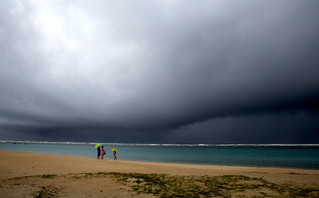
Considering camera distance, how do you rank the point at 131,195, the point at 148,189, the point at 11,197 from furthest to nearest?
the point at 148,189 < the point at 131,195 < the point at 11,197

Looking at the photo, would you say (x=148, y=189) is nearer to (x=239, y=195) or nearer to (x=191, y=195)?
(x=191, y=195)

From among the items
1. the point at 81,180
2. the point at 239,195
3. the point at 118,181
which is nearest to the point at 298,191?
the point at 239,195

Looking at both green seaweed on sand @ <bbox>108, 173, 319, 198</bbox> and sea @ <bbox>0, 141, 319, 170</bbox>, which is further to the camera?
sea @ <bbox>0, 141, 319, 170</bbox>

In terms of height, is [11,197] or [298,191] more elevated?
[11,197]

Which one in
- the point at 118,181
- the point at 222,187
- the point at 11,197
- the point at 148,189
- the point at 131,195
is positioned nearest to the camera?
the point at 11,197

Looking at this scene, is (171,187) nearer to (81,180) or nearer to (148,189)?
(148,189)

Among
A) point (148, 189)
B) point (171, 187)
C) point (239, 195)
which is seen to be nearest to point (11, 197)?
point (148, 189)

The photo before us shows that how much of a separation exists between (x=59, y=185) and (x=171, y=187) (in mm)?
6661

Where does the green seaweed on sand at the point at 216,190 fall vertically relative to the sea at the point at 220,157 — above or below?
above

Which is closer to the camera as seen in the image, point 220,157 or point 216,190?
point 216,190

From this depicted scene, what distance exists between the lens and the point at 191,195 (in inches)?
352

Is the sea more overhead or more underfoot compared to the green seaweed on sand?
more underfoot

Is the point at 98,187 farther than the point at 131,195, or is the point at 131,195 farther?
the point at 98,187

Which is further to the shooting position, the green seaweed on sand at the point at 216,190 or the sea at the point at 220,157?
the sea at the point at 220,157
